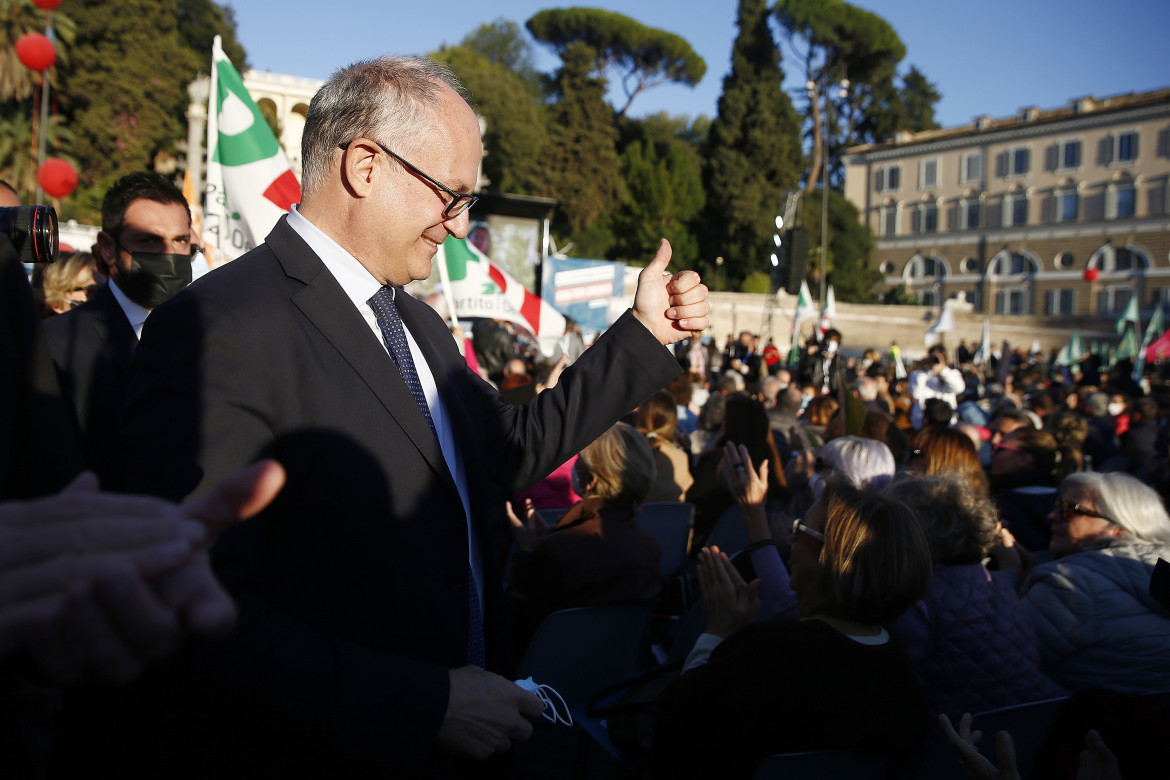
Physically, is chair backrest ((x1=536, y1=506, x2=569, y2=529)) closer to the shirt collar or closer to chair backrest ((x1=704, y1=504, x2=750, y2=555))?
chair backrest ((x1=704, y1=504, x2=750, y2=555))

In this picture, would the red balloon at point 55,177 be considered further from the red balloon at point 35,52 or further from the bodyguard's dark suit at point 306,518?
the bodyguard's dark suit at point 306,518

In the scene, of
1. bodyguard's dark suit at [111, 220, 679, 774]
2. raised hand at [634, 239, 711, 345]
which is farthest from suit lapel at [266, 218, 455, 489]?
raised hand at [634, 239, 711, 345]

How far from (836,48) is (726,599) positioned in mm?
59935

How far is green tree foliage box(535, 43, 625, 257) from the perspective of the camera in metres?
40.9

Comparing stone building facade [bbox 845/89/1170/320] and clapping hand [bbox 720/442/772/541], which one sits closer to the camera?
clapping hand [bbox 720/442/772/541]

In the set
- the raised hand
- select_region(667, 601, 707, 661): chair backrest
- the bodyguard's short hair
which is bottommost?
select_region(667, 601, 707, 661): chair backrest

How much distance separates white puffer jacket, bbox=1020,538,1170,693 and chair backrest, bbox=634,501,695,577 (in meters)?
1.97

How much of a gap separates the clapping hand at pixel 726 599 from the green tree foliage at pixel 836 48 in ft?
172

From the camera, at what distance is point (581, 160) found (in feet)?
135

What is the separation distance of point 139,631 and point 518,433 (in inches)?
48.3

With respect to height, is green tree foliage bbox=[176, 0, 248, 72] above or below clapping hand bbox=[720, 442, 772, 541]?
above

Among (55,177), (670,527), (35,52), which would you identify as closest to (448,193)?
(670,527)

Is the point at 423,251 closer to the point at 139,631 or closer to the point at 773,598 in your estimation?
the point at 139,631

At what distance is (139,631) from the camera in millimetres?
650
